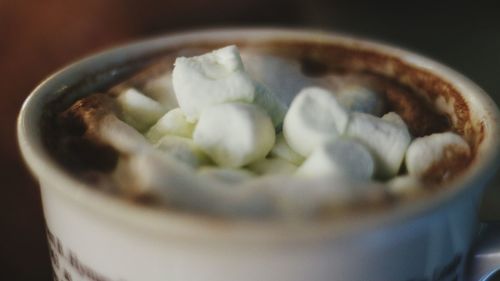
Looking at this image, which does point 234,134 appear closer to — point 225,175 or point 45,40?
point 225,175

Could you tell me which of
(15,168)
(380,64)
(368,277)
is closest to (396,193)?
(368,277)

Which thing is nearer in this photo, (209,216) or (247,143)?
(209,216)

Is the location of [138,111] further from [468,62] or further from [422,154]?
[468,62]

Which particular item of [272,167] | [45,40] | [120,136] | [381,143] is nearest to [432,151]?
[381,143]

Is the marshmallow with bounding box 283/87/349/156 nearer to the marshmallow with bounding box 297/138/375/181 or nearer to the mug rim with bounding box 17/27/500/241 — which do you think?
the marshmallow with bounding box 297/138/375/181

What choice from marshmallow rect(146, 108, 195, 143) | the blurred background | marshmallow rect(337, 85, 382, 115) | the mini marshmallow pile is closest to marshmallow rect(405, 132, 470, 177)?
the mini marshmallow pile

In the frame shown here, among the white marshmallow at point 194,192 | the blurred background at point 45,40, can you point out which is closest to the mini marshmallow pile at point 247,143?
the white marshmallow at point 194,192

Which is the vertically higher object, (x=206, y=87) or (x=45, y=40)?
(x=206, y=87)
